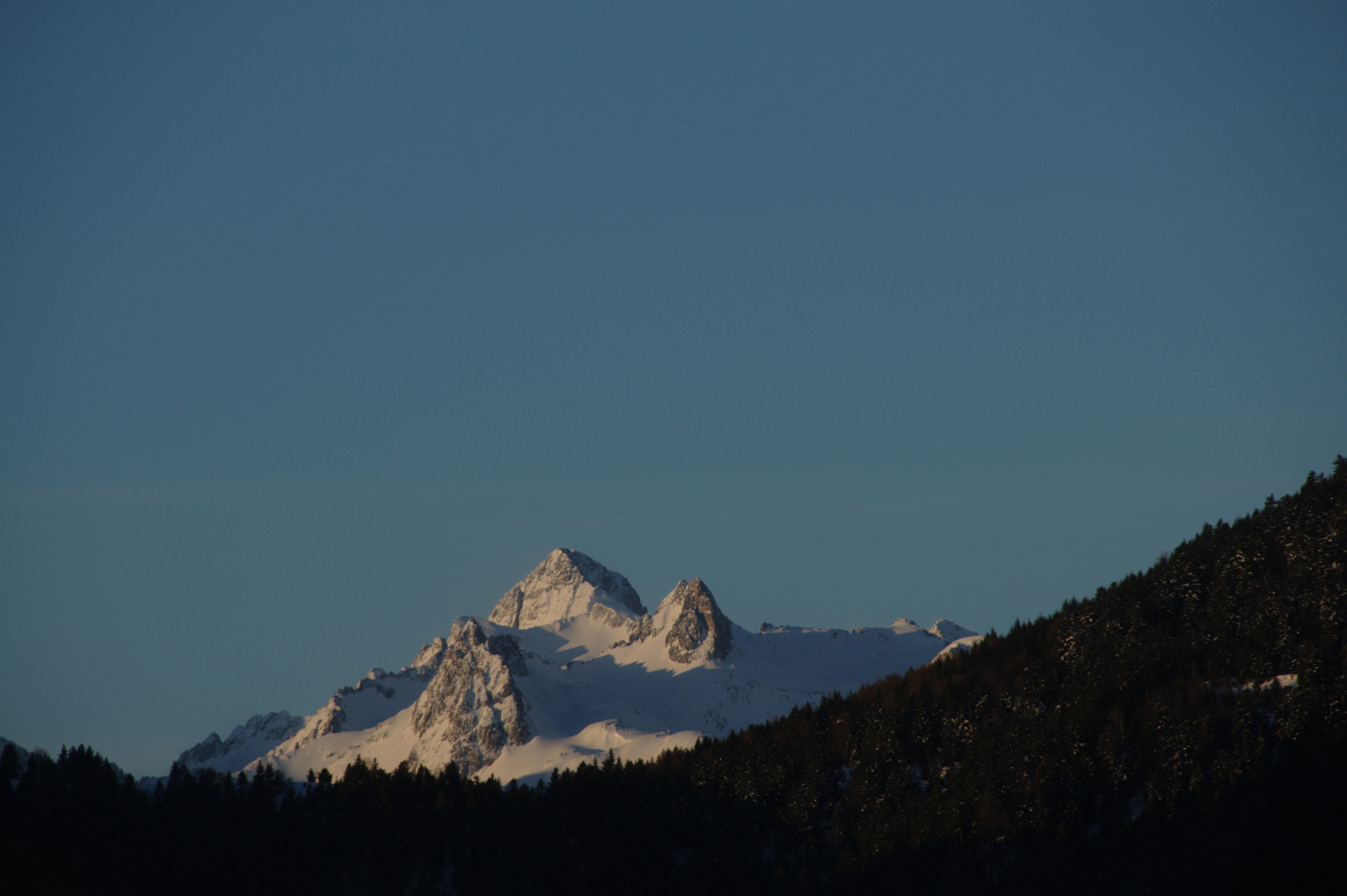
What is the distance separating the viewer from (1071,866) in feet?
532

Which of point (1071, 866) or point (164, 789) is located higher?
point (164, 789)

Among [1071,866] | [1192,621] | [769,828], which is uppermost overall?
[1192,621]

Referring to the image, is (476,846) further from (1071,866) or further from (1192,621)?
(1192,621)

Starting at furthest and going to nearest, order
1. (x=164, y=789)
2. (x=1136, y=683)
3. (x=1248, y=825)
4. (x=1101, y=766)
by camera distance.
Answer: (x=164, y=789) → (x=1136, y=683) → (x=1101, y=766) → (x=1248, y=825)

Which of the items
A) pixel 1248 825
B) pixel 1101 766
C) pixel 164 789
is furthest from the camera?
pixel 164 789

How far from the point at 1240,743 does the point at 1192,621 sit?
33.8 meters

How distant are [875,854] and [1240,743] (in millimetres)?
41797

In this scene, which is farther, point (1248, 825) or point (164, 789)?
point (164, 789)

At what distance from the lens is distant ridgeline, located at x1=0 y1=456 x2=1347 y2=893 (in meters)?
159

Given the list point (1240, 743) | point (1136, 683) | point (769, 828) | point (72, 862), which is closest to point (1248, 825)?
point (1240, 743)

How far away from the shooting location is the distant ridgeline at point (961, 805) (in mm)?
158750

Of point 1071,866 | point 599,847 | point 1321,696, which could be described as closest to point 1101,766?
point 1071,866

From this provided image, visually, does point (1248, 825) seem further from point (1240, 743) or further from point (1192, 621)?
point (1192, 621)

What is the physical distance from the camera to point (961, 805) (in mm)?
173000
